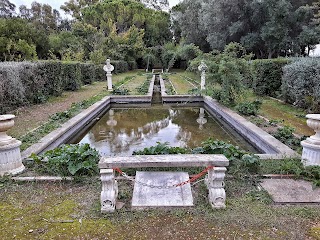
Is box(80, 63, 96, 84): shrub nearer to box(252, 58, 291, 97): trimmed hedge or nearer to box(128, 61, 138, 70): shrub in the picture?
box(252, 58, 291, 97): trimmed hedge

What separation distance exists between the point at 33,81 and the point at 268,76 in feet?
30.0

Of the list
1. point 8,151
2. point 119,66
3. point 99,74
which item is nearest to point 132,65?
point 119,66

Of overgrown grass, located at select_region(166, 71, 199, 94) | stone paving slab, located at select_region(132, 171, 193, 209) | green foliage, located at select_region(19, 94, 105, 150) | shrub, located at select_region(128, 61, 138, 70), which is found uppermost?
shrub, located at select_region(128, 61, 138, 70)

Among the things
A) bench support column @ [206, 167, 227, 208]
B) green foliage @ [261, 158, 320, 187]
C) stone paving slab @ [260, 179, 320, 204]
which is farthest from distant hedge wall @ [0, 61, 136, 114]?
stone paving slab @ [260, 179, 320, 204]

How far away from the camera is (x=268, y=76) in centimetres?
1052

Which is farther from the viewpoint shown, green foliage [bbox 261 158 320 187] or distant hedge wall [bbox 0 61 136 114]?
distant hedge wall [bbox 0 61 136 114]

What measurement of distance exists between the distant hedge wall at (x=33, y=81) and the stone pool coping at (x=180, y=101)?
218cm

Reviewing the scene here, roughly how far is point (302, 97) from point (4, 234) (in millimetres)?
8057

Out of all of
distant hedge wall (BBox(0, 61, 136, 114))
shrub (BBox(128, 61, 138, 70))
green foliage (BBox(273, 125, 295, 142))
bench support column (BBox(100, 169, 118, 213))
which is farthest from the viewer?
shrub (BBox(128, 61, 138, 70))

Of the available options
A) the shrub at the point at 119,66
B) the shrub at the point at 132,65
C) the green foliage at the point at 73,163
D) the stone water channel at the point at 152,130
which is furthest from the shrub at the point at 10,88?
the shrub at the point at 132,65

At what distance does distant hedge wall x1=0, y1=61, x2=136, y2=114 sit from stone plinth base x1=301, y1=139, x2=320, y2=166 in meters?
7.45

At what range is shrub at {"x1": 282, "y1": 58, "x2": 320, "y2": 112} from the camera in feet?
23.3

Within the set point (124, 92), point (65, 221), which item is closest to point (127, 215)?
point (65, 221)

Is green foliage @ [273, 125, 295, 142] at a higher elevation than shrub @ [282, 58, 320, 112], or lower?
lower
